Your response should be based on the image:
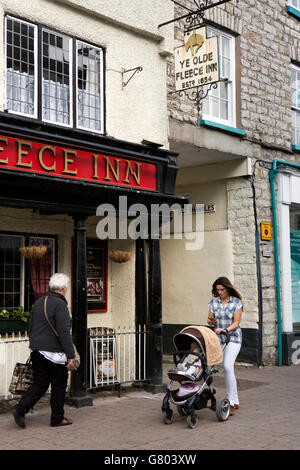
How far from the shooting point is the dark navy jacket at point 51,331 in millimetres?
6941

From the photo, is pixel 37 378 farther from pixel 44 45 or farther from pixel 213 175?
pixel 213 175

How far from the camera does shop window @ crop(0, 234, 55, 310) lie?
8812 millimetres

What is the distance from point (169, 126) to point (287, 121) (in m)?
4.04

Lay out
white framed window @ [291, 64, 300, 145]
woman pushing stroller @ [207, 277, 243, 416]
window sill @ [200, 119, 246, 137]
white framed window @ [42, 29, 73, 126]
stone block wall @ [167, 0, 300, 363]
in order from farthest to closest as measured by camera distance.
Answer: white framed window @ [291, 64, 300, 145], stone block wall @ [167, 0, 300, 363], window sill @ [200, 119, 246, 137], white framed window @ [42, 29, 73, 126], woman pushing stroller @ [207, 277, 243, 416]

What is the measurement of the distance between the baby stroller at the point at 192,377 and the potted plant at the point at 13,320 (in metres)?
2.53

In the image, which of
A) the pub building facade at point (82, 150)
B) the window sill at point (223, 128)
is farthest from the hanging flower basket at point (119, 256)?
the window sill at point (223, 128)

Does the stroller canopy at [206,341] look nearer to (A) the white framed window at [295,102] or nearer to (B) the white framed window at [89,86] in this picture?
(B) the white framed window at [89,86]

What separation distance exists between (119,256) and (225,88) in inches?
184

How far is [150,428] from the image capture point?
275 inches

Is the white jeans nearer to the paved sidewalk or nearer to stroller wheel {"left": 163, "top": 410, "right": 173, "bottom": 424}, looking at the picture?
the paved sidewalk

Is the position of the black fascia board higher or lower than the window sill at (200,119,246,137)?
lower

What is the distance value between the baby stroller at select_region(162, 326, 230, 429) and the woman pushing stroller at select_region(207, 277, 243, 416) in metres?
0.36

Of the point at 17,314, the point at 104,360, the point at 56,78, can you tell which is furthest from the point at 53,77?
the point at 104,360
